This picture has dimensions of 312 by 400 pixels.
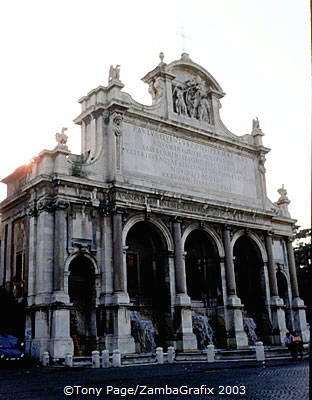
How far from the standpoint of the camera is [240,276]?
1410 inches

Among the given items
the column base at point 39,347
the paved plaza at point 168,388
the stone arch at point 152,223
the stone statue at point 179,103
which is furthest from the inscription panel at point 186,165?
the paved plaza at point 168,388

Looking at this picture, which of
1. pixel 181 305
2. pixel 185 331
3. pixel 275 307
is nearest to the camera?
pixel 185 331

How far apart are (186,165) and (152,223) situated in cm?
549

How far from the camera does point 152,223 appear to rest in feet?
97.2

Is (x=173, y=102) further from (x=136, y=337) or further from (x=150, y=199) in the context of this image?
(x=136, y=337)

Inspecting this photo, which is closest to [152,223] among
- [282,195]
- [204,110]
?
[204,110]

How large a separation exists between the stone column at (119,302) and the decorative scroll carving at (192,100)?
33.3 feet

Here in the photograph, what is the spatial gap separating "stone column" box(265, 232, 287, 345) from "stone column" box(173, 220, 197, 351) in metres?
7.73

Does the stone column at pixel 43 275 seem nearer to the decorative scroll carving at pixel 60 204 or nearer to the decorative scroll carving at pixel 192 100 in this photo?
the decorative scroll carving at pixel 60 204

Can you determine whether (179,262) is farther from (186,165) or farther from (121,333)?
(186,165)

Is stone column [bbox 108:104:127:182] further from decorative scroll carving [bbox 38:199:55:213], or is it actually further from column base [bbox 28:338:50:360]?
column base [bbox 28:338:50:360]

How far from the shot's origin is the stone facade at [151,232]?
26281mm

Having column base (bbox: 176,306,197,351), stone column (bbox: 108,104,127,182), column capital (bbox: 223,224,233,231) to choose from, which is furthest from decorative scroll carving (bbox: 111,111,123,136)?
column base (bbox: 176,306,197,351)

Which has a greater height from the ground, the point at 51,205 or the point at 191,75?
the point at 191,75
